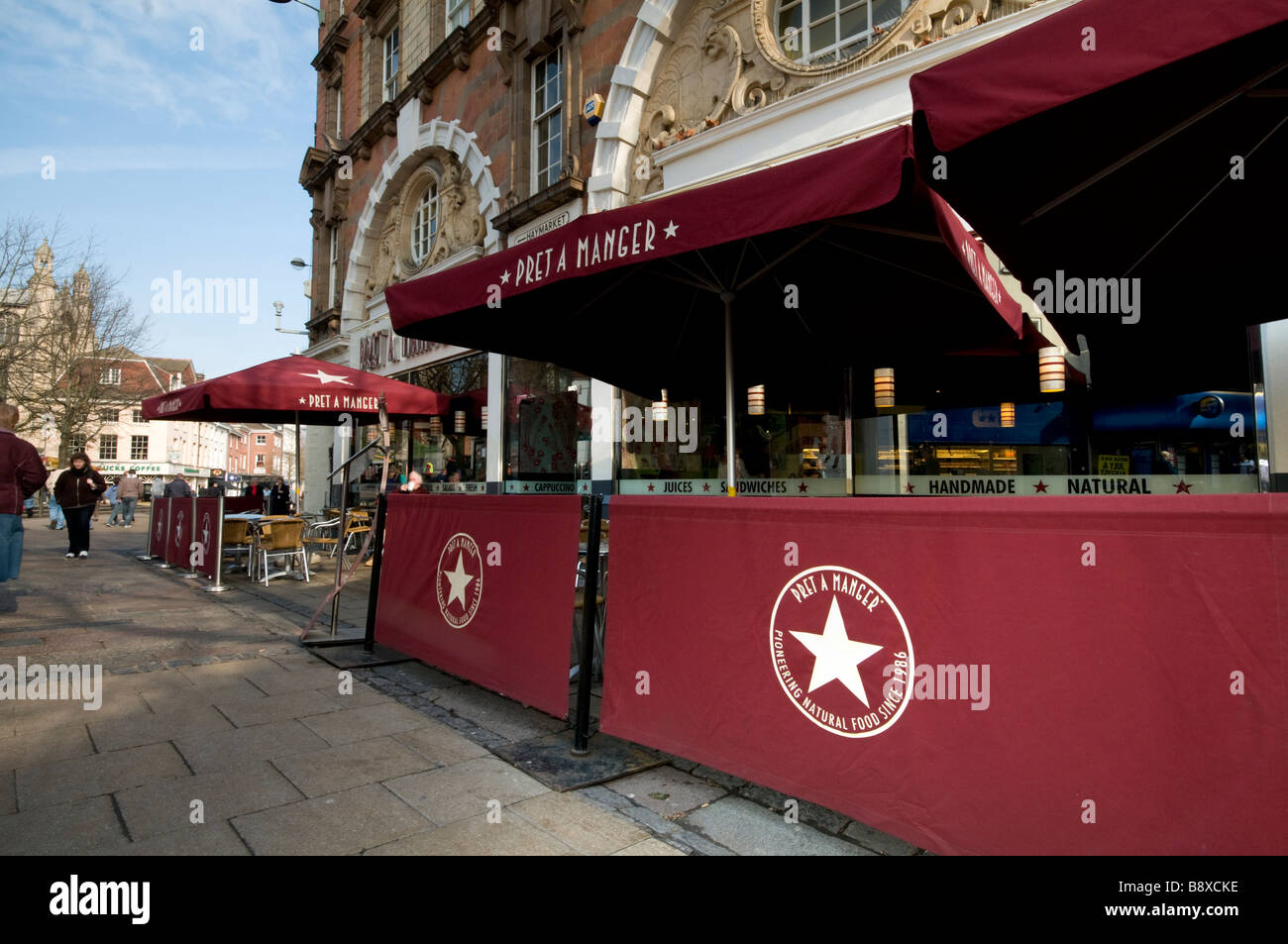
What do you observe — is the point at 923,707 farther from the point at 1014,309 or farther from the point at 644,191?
the point at 644,191

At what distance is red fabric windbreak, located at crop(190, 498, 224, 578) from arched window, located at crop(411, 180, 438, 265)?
720cm

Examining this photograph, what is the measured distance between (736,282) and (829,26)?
4535 mm

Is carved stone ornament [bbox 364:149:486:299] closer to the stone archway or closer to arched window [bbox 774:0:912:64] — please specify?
the stone archway

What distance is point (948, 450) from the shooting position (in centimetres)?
641

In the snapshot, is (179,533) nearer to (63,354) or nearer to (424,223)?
(424,223)

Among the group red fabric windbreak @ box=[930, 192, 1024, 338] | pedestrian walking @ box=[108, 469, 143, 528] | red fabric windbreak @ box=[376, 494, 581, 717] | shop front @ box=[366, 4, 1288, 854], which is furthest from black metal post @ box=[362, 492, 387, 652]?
pedestrian walking @ box=[108, 469, 143, 528]

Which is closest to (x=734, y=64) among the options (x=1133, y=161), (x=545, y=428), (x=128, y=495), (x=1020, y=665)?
(x=545, y=428)

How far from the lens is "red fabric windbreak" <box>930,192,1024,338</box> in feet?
11.1

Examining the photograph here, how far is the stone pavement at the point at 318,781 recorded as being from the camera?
8.15ft

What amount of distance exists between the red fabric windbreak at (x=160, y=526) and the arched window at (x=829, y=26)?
11528 mm

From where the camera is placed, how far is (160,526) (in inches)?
459

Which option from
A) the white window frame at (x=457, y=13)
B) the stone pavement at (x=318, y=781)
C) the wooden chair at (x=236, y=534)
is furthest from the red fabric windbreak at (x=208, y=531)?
the white window frame at (x=457, y=13)

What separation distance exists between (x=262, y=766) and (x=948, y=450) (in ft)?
19.4
